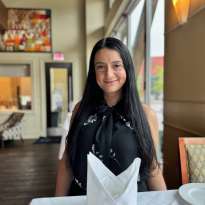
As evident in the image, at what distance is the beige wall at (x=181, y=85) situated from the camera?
164cm

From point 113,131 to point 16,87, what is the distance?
6.57 m

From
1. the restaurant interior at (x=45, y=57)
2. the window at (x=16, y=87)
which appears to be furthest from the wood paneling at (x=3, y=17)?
the window at (x=16, y=87)

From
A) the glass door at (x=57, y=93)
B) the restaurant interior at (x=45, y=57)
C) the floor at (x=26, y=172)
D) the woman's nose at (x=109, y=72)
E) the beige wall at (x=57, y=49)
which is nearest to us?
the woman's nose at (x=109, y=72)

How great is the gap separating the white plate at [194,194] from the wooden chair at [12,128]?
225 inches

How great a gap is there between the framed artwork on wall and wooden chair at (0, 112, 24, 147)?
207 centimetres

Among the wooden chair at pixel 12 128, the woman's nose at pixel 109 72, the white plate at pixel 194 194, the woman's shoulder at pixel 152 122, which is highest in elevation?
the woman's nose at pixel 109 72

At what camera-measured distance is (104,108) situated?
1284 mm

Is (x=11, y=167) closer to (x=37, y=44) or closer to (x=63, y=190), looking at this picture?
(x=63, y=190)

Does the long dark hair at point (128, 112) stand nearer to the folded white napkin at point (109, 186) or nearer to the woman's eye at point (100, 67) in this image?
the woman's eye at point (100, 67)

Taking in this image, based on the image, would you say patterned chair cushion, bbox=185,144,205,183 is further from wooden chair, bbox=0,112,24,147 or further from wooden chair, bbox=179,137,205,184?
wooden chair, bbox=0,112,24,147

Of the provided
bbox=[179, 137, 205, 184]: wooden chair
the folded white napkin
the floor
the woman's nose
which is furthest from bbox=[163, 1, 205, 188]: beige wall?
the floor

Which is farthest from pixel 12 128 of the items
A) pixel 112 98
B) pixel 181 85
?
pixel 112 98

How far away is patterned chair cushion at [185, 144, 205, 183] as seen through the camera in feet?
4.27

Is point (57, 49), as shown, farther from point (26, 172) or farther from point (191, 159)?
point (191, 159)
